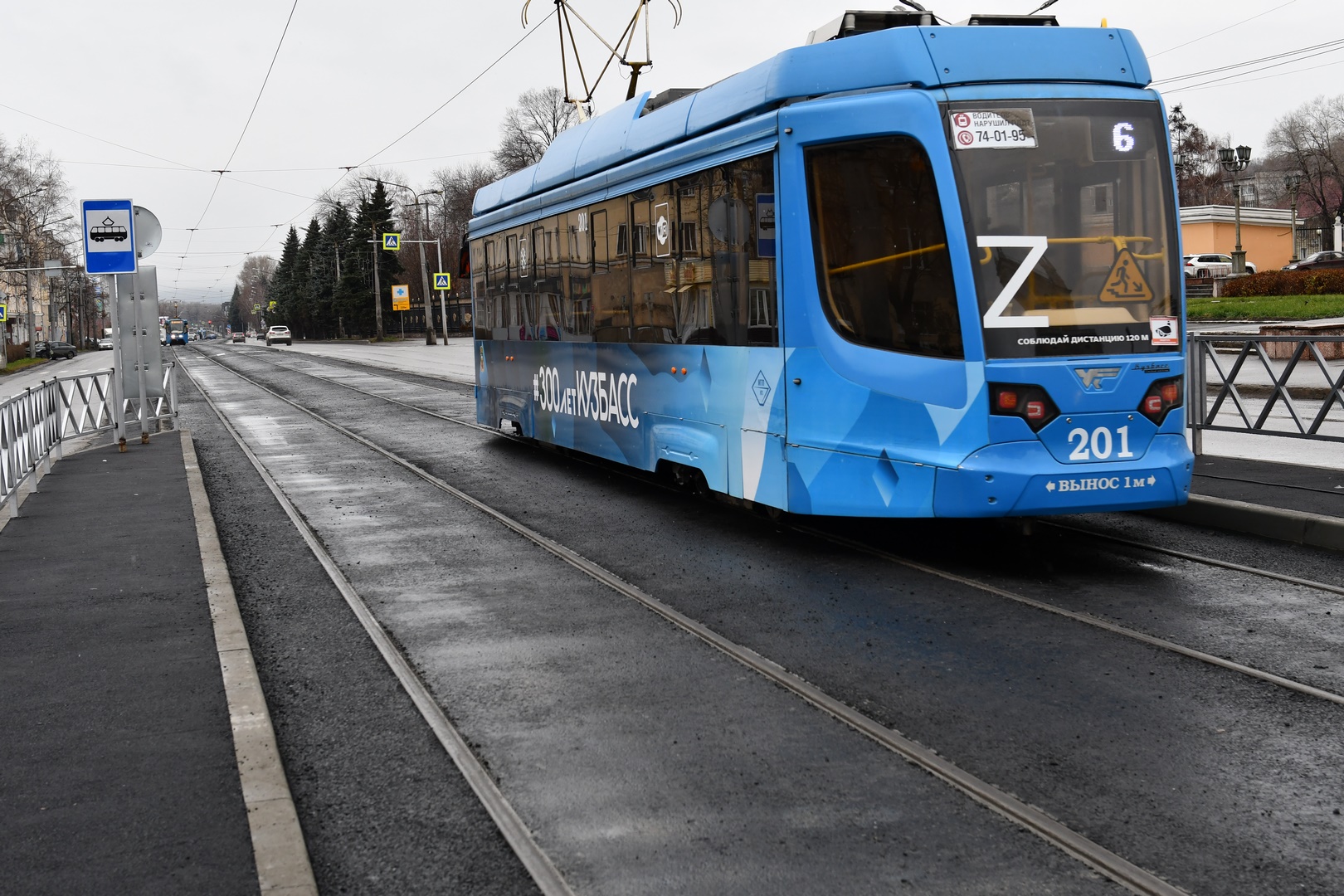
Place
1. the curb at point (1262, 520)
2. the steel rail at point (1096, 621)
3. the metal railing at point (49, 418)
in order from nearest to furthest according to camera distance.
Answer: the steel rail at point (1096, 621) → the curb at point (1262, 520) → the metal railing at point (49, 418)

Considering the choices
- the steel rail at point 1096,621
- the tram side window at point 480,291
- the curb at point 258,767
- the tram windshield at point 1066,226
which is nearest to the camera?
the curb at point 258,767

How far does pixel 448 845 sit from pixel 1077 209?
536 centimetres

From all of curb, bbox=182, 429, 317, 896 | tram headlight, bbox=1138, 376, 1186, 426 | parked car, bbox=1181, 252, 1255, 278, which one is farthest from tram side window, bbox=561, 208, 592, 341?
parked car, bbox=1181, 252, 1255, 278

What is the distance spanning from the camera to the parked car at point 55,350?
8700 cm

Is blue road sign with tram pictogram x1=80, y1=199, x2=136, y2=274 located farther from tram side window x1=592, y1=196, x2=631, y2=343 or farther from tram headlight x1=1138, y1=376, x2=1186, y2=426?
tram headlight x1=1138, y1=376, x2=1186, y2=426

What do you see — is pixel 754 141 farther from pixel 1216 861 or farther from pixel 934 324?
pixel 1216 861

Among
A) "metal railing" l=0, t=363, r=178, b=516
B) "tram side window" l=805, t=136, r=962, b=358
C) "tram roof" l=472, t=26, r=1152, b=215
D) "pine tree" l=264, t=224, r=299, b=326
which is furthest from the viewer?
"pine tree" l=264, t=224, r=299, b=326

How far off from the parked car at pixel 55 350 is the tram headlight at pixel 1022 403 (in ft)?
297

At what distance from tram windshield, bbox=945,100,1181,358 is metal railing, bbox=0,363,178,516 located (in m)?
8.52

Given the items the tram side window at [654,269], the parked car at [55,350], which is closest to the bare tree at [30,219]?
the parked car at [55,350]

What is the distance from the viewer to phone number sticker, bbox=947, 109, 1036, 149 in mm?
7430

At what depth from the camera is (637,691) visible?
218 inches

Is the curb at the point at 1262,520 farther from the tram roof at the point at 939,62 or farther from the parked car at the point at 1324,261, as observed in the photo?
the parked car at the point at 1324,261

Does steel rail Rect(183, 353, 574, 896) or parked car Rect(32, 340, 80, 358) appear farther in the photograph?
parked car Rect(32, 340, 80, 358)
